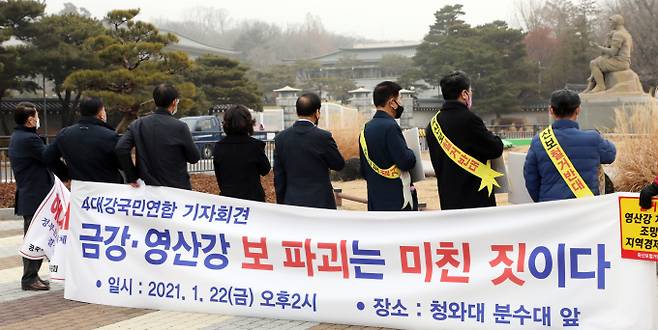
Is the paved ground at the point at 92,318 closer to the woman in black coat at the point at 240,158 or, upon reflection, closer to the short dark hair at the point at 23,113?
the woman in black coat at the point at 240,158

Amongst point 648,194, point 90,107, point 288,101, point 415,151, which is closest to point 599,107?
point 288,101

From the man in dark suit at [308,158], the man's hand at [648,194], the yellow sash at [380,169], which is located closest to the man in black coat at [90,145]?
the man in dark suit at [308,158]

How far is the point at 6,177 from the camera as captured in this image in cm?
1509

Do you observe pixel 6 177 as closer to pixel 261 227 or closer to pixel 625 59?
pixel 261 227

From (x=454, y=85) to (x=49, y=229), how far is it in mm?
3816

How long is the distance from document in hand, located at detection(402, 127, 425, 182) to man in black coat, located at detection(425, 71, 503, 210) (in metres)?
0.26

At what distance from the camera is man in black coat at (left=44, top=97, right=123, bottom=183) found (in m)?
6.50

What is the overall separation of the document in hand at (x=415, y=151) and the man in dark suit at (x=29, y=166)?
3.13 m

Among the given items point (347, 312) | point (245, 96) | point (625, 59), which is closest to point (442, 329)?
point (347, 312)

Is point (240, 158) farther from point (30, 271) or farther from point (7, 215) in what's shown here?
point (7, 215)

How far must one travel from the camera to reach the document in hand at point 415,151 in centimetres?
574

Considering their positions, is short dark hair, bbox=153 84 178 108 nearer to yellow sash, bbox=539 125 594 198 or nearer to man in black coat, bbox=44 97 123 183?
man in black coat, bbox=44 97 123 183

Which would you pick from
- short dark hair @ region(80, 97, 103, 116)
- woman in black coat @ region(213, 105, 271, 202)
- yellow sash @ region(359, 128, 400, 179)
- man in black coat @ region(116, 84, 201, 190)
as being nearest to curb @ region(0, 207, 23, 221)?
short dark hair @ region(80, 97, 103, 116)

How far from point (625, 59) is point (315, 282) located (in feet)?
66.7
